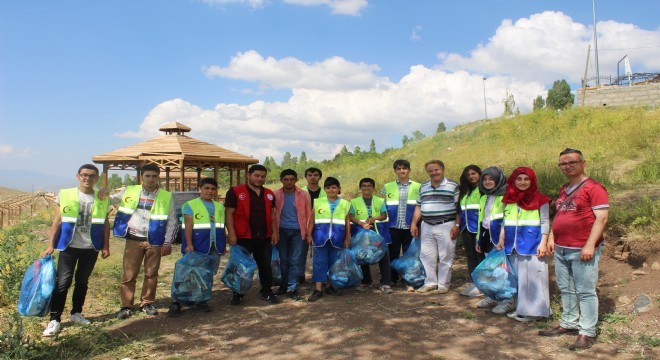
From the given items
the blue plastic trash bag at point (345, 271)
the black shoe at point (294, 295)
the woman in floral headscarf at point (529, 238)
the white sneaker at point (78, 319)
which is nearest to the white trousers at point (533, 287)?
the woman in floral headscarf at point (529, 238)

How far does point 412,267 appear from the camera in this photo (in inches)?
210

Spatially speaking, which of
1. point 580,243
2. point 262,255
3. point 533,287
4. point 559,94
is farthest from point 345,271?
point 559,94

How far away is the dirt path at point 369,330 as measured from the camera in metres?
3.47

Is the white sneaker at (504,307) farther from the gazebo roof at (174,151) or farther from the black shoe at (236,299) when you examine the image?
the gazebo roof at (174,151)

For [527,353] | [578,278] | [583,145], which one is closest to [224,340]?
[527,353]

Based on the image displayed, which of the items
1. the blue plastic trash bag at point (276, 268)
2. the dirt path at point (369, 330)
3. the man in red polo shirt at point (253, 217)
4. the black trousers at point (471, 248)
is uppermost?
the man in red polo shirt at point (253, 217)

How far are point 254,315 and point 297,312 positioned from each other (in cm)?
43

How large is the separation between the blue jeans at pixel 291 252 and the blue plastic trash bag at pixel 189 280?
3.26 ft

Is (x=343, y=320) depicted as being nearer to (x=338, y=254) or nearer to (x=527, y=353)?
(x=338, y=254)

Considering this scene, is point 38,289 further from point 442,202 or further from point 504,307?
point 504,307

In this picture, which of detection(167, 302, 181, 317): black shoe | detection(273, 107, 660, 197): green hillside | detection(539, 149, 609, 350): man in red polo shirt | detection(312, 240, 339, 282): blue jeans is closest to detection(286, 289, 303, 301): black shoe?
detection(312, 240, 339, 282): blue jeans

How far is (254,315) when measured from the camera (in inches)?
180

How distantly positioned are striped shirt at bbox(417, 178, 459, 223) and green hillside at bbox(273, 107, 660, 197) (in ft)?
9.75

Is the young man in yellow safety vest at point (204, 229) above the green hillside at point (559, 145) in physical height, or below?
below
